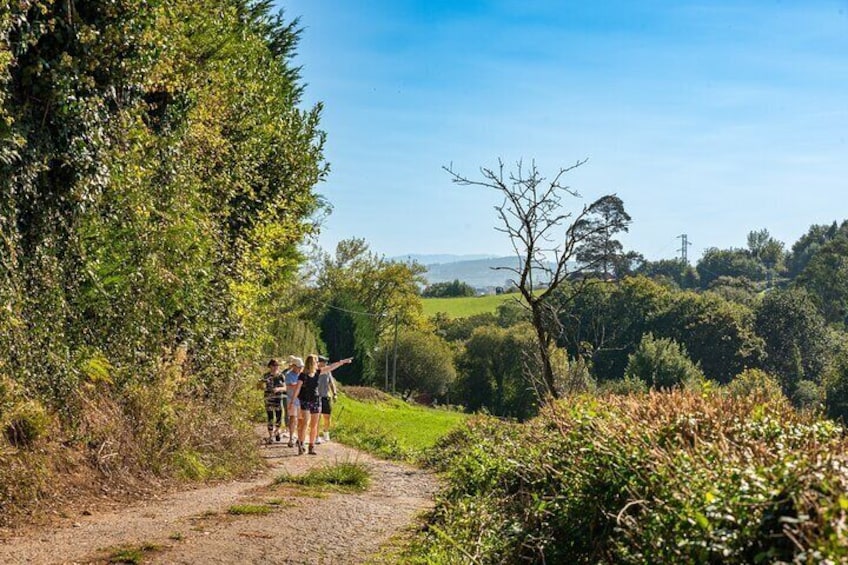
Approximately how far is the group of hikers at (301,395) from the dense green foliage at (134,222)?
3.11ft

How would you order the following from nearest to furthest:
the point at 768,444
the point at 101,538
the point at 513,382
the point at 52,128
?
the point at 768,444 < the point at 101,538 < the point at 52,128 < the point at 513,382

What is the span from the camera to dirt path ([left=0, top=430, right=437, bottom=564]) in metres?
7.30

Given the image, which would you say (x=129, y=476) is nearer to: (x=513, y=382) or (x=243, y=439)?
(x=243, y=439)

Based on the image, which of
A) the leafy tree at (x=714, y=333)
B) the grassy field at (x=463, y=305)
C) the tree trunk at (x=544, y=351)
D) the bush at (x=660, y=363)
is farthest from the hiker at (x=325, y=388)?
the grassy field at (x=463, y=305)

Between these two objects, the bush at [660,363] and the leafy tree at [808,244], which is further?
the leafy tree at [808,244]

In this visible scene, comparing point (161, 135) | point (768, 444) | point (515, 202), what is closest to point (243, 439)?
point (161, 135)

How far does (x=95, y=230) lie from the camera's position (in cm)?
1068

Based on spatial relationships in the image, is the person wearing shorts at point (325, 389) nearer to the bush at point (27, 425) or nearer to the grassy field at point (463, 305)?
the bush at point (27, 425)

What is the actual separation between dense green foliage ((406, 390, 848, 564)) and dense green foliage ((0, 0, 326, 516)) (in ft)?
15.0

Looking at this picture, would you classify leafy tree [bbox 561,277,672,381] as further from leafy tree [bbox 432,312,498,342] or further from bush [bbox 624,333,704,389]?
leafy tree [bbox 432,312,498,342]

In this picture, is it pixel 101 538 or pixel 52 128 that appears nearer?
pixel 101 538

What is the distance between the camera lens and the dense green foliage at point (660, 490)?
164 inches

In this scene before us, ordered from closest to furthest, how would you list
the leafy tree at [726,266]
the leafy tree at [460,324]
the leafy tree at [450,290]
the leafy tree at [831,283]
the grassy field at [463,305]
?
the leafy tree at [460,324] < the leafy tree at [831,283] < the grassy field at [463,305] < the leafy tree at [450,290] < the leafy tree at [726,266]

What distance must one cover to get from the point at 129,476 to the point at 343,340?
58550 mm
